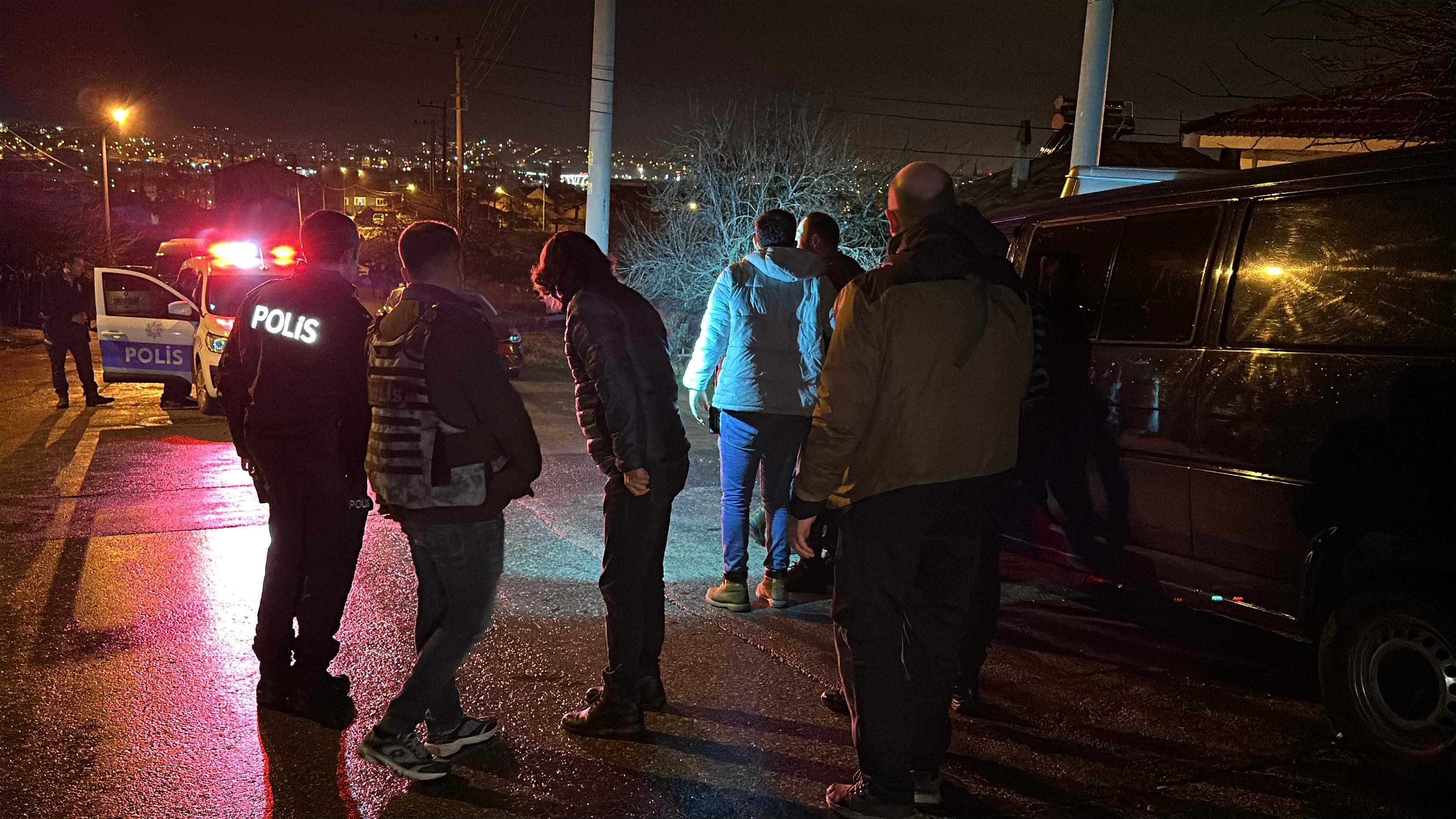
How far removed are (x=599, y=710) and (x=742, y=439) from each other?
5.55ft

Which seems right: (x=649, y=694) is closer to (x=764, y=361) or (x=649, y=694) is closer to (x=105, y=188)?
(x=764, y=361)

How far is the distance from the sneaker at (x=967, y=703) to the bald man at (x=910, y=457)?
852mm

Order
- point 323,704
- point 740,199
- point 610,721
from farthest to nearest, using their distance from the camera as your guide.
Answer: point 740,199 < point 323,704 < point 610,721

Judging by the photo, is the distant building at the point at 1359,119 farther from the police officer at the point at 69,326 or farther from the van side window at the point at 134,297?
the police officer at the point at 69,326

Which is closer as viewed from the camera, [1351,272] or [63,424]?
[1351,272]

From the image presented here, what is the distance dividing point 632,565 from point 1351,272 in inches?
106

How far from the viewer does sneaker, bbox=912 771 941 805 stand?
10.4 ft

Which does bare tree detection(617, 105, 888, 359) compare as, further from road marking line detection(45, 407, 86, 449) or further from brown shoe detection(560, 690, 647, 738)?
brown shoe detection(560, 690, 647, 738)

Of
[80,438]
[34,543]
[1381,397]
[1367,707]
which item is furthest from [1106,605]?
[80,438]

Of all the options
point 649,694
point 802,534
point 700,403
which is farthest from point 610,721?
point 700,403

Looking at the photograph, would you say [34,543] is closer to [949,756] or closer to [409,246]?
[409,246]

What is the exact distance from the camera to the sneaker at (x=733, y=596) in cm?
499

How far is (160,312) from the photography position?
38.6 ft

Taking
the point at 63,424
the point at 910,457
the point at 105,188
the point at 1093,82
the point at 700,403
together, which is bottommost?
the point at 63,424
